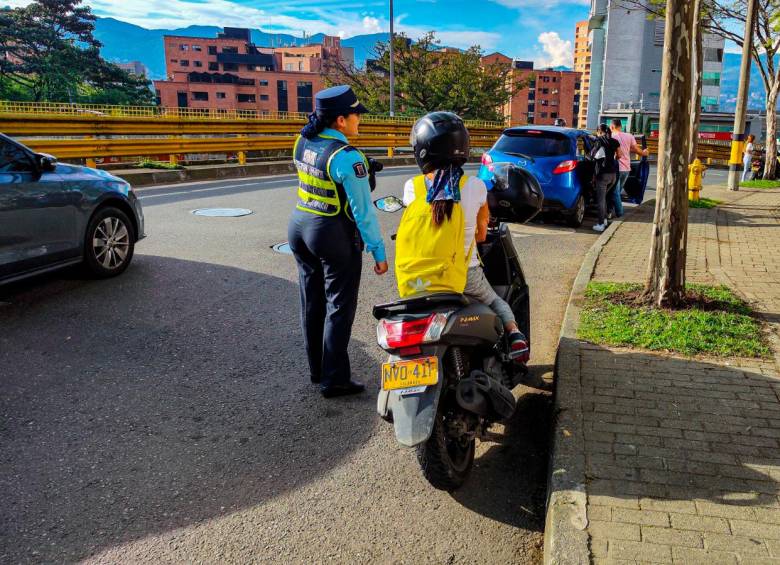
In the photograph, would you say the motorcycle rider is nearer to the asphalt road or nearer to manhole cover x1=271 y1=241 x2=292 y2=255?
the asphalt road

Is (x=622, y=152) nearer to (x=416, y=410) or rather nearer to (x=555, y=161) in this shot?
(x=555, y=161)

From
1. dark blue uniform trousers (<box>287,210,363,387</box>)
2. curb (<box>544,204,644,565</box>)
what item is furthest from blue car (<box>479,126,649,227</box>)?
dark blue uniform trousers (<box>287,210,363,387</box>)

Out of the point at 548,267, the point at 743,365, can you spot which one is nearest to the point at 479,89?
the point at 548,267

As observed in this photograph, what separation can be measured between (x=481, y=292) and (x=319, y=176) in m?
1.25

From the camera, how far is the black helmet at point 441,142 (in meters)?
3.42

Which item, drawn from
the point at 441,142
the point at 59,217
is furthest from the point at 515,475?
the point at 59,217

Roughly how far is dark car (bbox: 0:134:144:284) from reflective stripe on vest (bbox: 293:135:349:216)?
3.12 metres

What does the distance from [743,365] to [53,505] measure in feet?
14.3

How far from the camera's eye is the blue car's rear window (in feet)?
37.7

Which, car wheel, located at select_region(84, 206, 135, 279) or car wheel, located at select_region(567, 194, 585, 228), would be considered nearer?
car wheel, located at select_region(84, 206, 135, 279)

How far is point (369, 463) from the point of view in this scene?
148 inches

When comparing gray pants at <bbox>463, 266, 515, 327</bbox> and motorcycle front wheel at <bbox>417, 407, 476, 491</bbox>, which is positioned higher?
gray pants at <bbox>463, 266, 515, 327</bbox>

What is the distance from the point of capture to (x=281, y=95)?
110 meters

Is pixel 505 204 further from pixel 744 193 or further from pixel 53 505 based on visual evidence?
pixel 744 193
